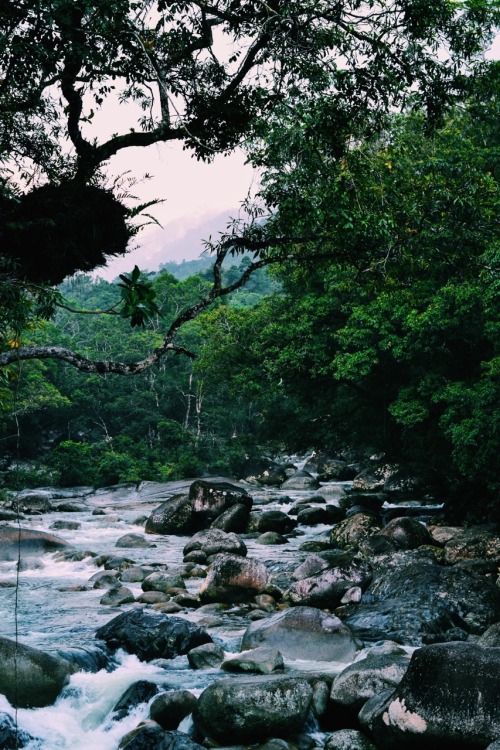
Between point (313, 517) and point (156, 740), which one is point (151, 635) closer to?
point (156, 740)

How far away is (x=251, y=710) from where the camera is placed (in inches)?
267

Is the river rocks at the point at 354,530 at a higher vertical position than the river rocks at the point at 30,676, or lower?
lower

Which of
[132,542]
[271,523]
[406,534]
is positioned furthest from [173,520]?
[406,534]

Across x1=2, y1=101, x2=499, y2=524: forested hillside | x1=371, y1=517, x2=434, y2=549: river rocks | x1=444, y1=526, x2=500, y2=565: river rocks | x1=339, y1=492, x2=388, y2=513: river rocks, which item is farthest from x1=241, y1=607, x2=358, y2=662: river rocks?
x1=339, y1=492, x2=388, y2=513: river rocks

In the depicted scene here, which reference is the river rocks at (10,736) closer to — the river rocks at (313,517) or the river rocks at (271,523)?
the river rocks at (271,523)

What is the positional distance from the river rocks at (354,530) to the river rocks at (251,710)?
9291 mm

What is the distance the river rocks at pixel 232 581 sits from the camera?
1187cm

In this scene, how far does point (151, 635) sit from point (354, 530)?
821 cm

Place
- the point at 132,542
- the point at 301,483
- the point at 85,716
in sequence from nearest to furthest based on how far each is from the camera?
the point at 85,716, the point at 132,542, the point at 301,483

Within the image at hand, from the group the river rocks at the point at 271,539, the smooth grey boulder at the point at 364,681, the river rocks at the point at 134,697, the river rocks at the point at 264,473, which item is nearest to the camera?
the smooth grey boulder at the point at 364,681

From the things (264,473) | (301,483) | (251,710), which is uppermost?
(251,710)

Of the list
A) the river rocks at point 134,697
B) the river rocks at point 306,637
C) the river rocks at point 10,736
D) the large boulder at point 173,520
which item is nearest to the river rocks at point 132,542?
the large boulder at point 173,520

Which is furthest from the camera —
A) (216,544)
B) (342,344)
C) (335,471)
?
(335,471)

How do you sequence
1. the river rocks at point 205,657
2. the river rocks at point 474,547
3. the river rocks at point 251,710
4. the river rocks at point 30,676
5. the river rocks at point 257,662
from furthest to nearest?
the river rocks at point 474,547
the river rocks at point 205,657
the river rocks at point 257,662
the river rocks at point 30,676
the river rocks at point 251,710
